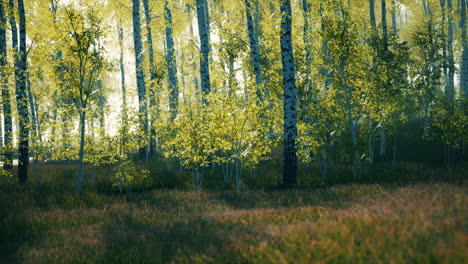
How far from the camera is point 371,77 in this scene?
11.7m

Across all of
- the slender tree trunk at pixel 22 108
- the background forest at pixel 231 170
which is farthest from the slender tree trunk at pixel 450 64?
the slender tree trunk at pixel 22 108

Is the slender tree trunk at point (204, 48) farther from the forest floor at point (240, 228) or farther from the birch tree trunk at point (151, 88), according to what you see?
the forest floor at point (240, 228)

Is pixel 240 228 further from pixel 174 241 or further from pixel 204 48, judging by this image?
→ pixel 204 48

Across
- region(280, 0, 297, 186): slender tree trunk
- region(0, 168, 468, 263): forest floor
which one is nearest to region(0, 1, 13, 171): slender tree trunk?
region(0, 168, 468, 263): forest floor

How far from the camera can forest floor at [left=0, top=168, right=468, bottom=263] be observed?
3.38 m

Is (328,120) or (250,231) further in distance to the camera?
(328,120)

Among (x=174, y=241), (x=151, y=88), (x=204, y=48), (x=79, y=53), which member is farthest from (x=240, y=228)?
(x=151, y=88)

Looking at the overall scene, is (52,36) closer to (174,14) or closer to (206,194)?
(206,194)

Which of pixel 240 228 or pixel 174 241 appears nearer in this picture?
pixel 174 241

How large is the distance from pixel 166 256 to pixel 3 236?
3983 millimetres

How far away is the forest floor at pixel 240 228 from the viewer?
133 inches

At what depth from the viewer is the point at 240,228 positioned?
5.41 m

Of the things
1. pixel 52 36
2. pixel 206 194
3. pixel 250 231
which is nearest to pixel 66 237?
pixel 250 231

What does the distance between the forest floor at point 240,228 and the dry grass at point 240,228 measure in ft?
0.05
